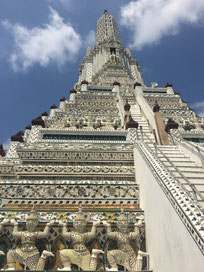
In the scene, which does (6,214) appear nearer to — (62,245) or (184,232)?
(62,245)

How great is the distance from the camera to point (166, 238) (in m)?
3.13

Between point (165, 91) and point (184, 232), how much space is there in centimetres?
1858

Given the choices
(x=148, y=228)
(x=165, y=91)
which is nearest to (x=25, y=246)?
(x=148, y=228)

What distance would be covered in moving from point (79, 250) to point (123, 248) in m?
0.78

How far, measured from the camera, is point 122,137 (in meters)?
9.49

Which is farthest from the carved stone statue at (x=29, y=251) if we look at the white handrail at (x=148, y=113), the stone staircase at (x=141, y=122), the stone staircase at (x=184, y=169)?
the white handrail at (x=148, y=113)

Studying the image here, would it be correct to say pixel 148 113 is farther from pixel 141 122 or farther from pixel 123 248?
pixel 123 248

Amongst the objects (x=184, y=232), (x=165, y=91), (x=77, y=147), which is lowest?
(x=184, y=232)

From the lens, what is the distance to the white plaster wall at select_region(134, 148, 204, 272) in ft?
8.18

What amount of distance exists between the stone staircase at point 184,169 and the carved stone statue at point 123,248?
1.34 meters

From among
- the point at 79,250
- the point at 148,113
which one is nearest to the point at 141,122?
the point at 148,113

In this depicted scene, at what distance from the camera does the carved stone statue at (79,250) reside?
348 cm

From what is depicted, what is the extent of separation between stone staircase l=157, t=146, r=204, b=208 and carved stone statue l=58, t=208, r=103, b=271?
198cm

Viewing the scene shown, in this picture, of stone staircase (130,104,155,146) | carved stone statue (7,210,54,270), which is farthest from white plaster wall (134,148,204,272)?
stone staircase (130,104,155,146)
